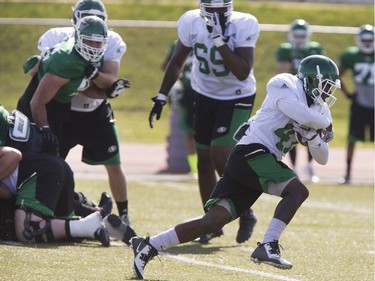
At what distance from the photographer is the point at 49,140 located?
7.30m

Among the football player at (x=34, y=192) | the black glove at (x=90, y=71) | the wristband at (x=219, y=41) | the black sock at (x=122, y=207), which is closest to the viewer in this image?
the football player at (x=34, y=192)

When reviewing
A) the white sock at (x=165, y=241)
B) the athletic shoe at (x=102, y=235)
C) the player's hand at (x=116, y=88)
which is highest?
the player's hand at (x=116, y=88)

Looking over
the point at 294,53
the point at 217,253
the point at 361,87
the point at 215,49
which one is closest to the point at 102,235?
the point at 217,253

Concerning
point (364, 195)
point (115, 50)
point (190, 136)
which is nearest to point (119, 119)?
point (190, 136)

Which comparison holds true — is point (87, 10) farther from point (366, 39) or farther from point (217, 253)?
point (366, 39)

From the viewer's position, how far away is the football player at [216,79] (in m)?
7.80

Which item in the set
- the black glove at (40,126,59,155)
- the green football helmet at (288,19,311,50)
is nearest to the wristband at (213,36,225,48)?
the black glove at (40,126,59,155)

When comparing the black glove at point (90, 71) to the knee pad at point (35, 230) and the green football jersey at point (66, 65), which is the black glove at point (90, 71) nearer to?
the green football jersey at point (66, 65)

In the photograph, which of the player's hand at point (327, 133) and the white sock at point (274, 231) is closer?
the white sock at point (274, 231)

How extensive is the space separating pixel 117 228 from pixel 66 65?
1217 millimetres

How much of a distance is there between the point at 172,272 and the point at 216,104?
2075mm

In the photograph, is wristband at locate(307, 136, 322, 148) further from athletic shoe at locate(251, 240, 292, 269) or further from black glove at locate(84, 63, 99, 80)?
black glove at locate(84, 63, 99, 80)

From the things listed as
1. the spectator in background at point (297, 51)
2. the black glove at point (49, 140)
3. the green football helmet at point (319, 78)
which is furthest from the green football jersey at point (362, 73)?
the green football helmet at point (319, 78)

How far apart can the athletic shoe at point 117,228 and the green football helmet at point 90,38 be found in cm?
117
